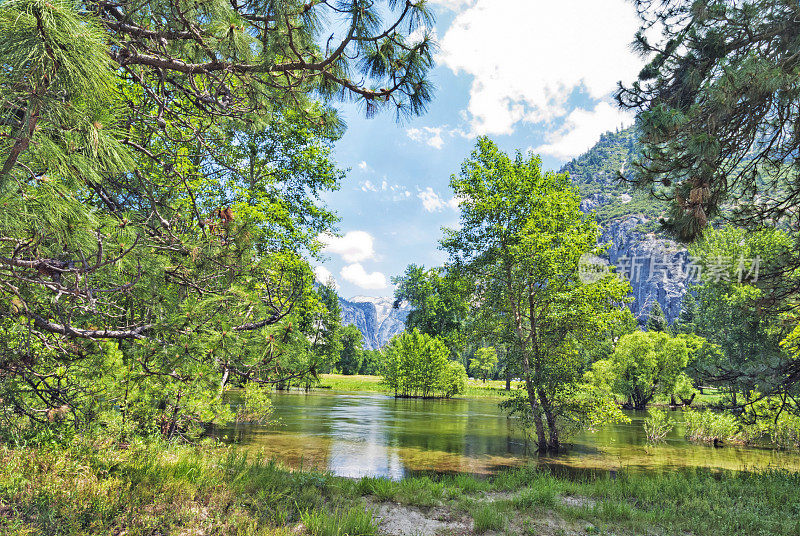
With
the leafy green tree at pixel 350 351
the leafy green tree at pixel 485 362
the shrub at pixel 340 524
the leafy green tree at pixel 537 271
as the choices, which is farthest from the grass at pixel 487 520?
the leafy green tree at pixel 350 351

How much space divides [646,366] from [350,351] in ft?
189

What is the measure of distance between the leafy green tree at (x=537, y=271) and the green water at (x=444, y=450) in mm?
2255

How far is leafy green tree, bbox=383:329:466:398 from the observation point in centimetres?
4472

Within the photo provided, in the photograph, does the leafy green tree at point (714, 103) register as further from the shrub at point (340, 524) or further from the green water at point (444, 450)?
the green water at point (444, 450)

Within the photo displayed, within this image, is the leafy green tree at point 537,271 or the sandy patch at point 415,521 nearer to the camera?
the sandy patch at point 415,521

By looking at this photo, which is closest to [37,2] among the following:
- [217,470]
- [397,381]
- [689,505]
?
[217,470]

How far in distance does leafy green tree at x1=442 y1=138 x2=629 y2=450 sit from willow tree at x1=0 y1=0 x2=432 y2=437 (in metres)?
10.4

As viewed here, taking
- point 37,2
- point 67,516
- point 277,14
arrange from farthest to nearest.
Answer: point 67,516
point 277,14
point 37,2

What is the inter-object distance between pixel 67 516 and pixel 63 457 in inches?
53.0

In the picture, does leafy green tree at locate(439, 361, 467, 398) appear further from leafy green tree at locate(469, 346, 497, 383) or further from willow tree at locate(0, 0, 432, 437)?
willow tree at locate(0, 0, 432, 437)

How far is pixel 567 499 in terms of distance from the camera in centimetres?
800

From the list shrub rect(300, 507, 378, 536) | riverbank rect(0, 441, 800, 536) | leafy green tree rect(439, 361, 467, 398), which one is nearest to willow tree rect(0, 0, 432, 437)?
riverbank rect(0, 441, 800, 536)

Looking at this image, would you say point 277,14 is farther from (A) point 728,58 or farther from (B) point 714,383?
(B) point 714,383

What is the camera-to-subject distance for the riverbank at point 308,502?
4.37m
